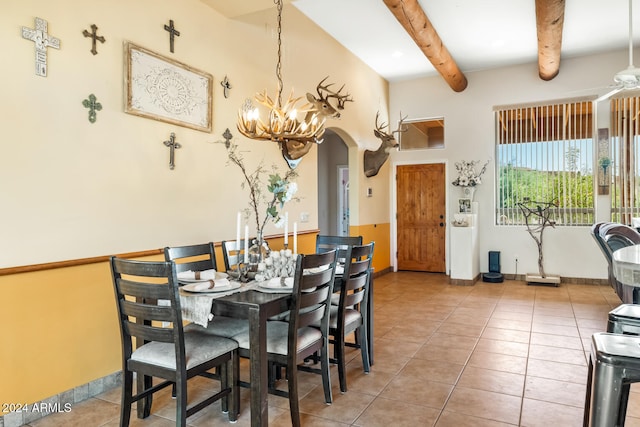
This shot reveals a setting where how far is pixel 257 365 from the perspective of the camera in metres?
2.12

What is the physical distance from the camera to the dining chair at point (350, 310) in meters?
2.83

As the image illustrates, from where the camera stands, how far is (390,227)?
25.9 ft

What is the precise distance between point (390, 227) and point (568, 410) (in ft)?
17.9

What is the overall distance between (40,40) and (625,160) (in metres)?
7.43

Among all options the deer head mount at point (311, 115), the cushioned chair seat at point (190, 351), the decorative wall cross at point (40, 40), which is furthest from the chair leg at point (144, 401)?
the deer head mount at point (311, 115)

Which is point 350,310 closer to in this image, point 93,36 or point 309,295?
point 309,295

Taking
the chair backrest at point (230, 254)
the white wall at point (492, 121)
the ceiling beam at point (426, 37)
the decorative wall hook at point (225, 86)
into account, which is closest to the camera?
the chair backrest at point (230, 254)

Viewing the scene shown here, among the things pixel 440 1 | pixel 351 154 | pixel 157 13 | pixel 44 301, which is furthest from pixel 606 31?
pixel 44 301

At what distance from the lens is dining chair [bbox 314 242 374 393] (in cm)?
283

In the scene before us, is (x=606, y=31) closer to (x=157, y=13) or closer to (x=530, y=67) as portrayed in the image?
(x=530, y=67)

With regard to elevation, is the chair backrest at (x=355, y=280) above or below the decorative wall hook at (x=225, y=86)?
below

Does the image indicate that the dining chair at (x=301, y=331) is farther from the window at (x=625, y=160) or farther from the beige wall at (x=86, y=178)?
the window at (x=625, y=160)

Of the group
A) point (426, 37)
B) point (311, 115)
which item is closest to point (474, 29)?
point (426, 37)

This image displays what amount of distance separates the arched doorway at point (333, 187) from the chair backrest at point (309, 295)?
606cm
